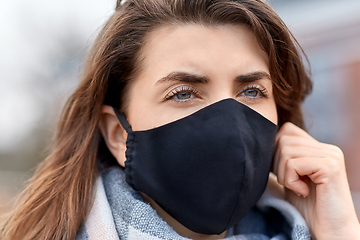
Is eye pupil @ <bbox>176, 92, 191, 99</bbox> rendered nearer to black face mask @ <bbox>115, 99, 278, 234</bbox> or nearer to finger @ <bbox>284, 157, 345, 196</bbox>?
black face mask @ <bbox>115, 99, 278, 234</bbox>

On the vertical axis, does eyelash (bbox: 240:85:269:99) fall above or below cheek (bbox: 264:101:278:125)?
above

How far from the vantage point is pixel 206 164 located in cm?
128

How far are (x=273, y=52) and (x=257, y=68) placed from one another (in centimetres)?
17

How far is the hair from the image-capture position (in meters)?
1.47

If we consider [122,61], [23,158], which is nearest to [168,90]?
[122,61]

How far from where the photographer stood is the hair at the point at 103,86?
4.84 ft

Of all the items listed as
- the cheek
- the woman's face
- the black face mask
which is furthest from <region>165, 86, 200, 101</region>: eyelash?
the cheek

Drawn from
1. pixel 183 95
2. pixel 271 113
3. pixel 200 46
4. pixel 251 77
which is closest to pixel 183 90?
pixel 183 95

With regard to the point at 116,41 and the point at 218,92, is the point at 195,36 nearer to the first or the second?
the point at 218,92

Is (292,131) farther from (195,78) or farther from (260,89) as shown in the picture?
(195,78)

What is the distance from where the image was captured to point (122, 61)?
5.37ft

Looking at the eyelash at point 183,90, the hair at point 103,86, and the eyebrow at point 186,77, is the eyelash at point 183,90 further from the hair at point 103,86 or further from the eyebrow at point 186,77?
the hair at point 103,86

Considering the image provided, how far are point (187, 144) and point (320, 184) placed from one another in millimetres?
738

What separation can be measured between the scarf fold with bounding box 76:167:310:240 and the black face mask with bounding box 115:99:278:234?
97 mm
